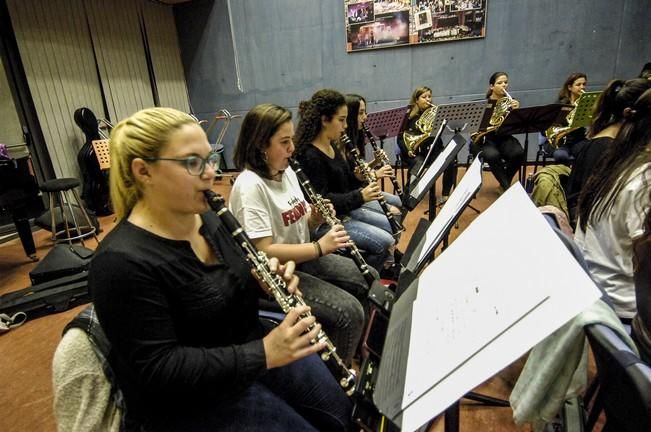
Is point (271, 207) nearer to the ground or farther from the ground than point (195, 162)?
nearer to the ground

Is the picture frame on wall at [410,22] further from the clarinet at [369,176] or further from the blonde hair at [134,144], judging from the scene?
the blonde hair at [134,144]

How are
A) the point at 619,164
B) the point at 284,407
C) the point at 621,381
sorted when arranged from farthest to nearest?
the point at 619,164 → the point at 284,407 → the point at 621,381

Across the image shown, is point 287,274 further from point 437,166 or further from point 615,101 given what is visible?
point 615,101

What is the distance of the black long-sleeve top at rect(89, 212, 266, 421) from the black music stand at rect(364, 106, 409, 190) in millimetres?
3180

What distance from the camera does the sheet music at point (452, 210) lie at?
116 cm

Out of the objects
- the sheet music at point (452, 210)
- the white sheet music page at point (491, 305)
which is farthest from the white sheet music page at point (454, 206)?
the white sheet music page at point (491, 305)

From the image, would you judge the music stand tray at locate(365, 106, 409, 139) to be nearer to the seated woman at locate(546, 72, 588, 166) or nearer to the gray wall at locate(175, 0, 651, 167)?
the seated woman at locate(546, 72, 588, 166)

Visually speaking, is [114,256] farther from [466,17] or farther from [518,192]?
[466,17]

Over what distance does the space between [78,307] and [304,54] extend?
5423mm

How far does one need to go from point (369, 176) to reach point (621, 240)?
171 centimetres

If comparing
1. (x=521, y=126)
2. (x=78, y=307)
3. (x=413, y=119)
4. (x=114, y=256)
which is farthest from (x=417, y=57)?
(x=114, y=256)

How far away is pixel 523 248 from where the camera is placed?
0.70m

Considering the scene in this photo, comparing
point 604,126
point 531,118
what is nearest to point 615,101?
point 604,126

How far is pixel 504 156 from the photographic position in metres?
4.49
